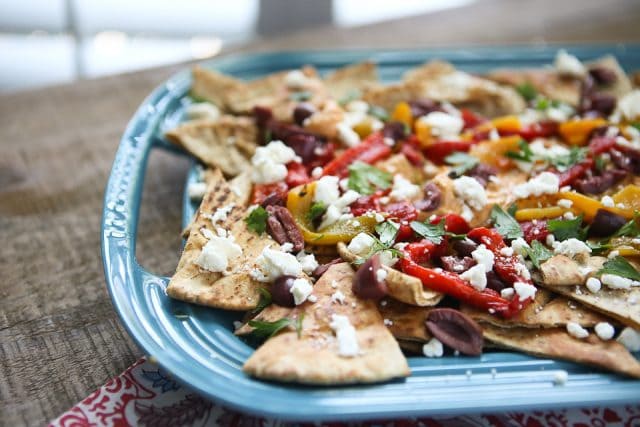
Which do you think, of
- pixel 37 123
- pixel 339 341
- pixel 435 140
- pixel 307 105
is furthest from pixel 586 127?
pixel 37 123

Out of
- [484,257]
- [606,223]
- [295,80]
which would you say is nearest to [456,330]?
[484,257]

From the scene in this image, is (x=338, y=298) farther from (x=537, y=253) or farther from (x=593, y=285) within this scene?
(x=593, y=285)

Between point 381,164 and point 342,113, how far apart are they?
37 centimetres

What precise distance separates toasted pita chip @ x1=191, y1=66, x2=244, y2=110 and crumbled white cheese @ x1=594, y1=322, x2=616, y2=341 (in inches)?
81.0

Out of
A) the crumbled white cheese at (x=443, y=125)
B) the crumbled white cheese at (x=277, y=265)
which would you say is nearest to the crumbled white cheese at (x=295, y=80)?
the crumbled white cheese at (x=443, y=125)

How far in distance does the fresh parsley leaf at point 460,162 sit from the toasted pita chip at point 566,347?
86 cm

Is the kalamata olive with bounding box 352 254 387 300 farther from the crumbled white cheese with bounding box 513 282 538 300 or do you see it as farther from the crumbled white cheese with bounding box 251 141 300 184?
the crumbled white cheese with bounding box 251 141 300 184

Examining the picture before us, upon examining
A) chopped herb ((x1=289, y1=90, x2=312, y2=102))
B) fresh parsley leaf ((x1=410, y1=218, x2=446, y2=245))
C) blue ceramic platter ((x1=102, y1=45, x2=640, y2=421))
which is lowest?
blue ceramic platter ((x1=102, y1=45, x2=640, y2=421))

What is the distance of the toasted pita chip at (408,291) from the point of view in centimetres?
230

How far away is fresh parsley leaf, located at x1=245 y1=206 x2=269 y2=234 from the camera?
8.79ft

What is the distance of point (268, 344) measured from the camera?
2211mm

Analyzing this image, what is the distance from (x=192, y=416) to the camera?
7.57 ft

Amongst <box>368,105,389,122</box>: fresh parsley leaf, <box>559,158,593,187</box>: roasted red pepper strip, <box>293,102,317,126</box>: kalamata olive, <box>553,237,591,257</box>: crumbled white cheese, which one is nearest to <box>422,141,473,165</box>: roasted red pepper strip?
<box>368,105,389,122</box>: fresh parsley leaf

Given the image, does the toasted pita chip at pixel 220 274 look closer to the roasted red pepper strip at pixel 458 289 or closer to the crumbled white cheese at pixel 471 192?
the roasted red pepper strip at pixel 458 289
